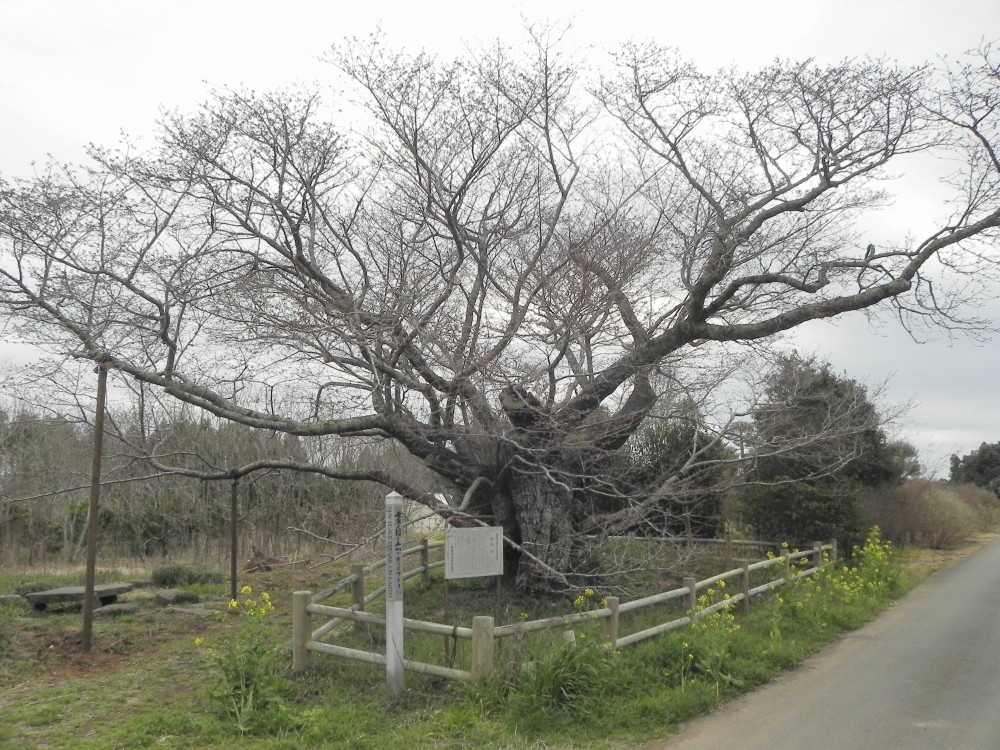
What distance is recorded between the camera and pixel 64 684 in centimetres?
769

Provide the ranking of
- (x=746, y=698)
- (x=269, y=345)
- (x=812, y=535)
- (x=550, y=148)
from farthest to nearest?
1. (x=812, y=535)
2. (x=550, y=148)
3. (x=269, y=345)
4. (x=746, y=698)

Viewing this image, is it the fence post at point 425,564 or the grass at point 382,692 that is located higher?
the fence post at point 425,564

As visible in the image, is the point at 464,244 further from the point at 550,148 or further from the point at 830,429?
the point at 830,429

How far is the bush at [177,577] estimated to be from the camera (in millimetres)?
13703

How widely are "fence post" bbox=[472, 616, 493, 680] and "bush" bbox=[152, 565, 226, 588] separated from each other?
8.96m

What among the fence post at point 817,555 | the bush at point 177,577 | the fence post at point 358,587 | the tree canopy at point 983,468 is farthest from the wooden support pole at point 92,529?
the tree canopy at point 983,468

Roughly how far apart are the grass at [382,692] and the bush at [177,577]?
3830 mm

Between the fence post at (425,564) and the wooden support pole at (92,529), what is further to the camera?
the fence post at (425,564)

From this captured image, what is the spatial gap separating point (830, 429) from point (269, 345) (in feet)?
28.2

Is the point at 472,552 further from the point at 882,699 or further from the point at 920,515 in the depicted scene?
the point at 920,515

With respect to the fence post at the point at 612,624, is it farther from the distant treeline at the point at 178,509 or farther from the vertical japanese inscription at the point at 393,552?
the distant treeline at the point at 178,509

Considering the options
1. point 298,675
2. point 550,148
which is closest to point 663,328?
point 550,148

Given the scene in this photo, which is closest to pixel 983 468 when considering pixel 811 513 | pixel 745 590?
pixel 811 513

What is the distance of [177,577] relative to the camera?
45.3 feet
